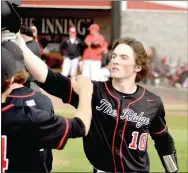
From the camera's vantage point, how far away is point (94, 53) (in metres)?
15.4

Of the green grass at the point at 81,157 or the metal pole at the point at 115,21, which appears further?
the metal pole at the point at 115,21

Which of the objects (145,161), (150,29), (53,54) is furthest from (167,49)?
(145,161)

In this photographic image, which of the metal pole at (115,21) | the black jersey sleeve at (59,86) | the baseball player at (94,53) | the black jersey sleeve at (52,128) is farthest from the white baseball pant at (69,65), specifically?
the black jersey sleeve at (52,128)

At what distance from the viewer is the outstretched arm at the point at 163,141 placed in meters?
3.75

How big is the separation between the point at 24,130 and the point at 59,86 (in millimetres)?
950

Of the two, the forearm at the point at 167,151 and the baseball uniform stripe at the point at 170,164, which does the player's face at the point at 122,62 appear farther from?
the baseball uniform stripe at the point at 170,164

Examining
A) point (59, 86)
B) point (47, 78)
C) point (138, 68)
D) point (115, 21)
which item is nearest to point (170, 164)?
point (138, 68)

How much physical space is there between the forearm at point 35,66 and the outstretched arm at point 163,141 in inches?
35.4

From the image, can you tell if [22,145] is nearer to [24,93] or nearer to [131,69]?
[24,93]

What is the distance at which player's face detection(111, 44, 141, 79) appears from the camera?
3.55m

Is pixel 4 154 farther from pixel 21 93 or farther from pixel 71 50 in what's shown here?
pixel 71 50

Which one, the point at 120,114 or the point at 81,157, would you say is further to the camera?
the point at 81,157

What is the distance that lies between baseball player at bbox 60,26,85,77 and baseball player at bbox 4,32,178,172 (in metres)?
12.3

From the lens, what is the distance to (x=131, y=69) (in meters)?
3.63
